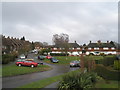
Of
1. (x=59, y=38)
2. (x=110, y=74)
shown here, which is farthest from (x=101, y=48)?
(x=110, y=74)

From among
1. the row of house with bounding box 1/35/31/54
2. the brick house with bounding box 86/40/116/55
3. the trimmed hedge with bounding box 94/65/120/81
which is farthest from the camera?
the brick house with bounding box 86/40/116/55

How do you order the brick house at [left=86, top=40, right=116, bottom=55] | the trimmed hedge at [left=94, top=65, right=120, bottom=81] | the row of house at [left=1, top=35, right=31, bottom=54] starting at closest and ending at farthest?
the trimmed hedge at [left=94, top=65, right=120, bottom=81], the row of house at [left=1, top=35, right=31, bottom=54], the brick house at [left=86, top=40, right=116, bottom=55]

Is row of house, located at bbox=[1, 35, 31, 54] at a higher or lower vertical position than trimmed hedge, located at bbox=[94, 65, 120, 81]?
higher

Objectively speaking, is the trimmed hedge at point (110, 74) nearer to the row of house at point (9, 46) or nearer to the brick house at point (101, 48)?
the row of house at point (9, 46)

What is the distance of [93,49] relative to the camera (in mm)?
61469

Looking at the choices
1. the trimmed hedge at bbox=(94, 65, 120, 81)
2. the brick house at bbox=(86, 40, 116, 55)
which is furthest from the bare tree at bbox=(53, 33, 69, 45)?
the trimmed hedge at bbox=(94, 65, 120, 81)

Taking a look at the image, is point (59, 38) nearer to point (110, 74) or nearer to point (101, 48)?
point (101, 48)

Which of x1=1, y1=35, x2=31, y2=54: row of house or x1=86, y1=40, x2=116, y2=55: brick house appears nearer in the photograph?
x1=1, y1=35, x2=31, y2=54: row of house

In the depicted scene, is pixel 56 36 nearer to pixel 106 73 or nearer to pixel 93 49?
pixel 93 49

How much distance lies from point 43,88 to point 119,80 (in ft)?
25.2

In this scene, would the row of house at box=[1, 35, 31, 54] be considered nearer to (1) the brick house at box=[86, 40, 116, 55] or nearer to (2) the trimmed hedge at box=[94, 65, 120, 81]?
(1) the brick house at box=[86, 40, 116, 55]

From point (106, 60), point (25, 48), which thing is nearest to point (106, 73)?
point (106, 60)

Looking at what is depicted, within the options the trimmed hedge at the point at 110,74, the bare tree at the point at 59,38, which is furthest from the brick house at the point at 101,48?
the trimmed hedge at the point at 110,74

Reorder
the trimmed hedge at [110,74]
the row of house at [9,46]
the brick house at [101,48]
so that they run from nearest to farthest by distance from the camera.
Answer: the trimmed hedge at [110,74]
the row of house at [9,46]
the brick house at [101,48]
